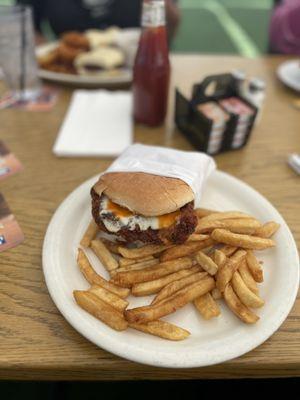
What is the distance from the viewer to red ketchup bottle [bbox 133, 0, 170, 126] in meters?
1.36

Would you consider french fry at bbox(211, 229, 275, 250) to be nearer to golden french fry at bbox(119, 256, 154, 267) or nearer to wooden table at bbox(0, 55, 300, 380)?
wooden table at bbox(0, 55, 300, 380)

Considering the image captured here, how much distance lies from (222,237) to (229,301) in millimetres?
182

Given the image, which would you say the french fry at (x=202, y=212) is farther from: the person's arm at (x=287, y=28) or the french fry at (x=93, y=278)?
the person's arm at (x=287, y=28)

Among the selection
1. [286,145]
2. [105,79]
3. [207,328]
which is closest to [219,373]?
[207,328]

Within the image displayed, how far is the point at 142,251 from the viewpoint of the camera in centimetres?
98

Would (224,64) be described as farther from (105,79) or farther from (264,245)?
(264,245)

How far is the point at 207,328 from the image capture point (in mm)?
859

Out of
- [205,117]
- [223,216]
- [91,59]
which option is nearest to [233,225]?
[223,216]

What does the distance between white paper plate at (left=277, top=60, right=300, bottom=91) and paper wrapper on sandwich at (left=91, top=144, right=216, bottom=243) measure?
4.07 ft

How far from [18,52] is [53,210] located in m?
0.99

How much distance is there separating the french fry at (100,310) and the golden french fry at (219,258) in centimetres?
29

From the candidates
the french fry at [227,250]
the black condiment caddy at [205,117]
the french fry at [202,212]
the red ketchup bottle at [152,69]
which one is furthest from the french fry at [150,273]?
the red ketchup bottle at [152,69]

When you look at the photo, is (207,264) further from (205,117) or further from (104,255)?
(205,117)

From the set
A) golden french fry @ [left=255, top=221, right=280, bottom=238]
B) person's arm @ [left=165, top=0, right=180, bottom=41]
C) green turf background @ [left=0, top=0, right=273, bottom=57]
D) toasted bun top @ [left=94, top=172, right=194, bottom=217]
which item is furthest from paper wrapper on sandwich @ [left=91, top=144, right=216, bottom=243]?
green turf background @ [left=0, top=0, right=273, bottom=57]
